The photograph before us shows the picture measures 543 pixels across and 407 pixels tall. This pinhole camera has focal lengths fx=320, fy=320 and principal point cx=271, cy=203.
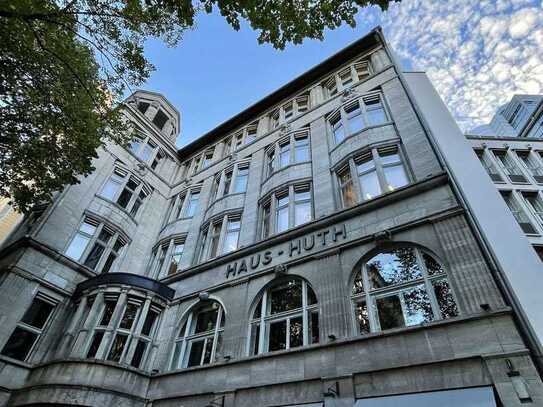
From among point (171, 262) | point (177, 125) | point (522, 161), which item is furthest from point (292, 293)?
point (522, 161)

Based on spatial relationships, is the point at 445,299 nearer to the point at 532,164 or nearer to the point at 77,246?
the point at 77,246

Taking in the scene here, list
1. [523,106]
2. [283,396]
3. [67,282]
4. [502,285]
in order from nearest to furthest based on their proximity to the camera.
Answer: [502,285], [283,396], [67,282], [523,106]

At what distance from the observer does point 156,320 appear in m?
14.5

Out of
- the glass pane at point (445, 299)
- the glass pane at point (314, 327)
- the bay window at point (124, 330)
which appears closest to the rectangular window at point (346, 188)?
the glass pane at point (314, 327)

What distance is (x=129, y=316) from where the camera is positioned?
543 inches

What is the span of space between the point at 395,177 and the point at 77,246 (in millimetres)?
16066

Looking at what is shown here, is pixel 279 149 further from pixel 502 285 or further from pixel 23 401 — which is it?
pixel 23 401

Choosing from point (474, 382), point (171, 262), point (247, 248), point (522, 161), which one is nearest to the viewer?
point (474, 382)

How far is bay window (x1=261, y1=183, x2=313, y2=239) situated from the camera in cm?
1441

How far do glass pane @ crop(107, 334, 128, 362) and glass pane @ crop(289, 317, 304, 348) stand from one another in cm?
712

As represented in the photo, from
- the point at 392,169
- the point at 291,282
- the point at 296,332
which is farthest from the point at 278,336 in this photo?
the point at 392,169

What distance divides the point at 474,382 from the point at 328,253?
5499mm

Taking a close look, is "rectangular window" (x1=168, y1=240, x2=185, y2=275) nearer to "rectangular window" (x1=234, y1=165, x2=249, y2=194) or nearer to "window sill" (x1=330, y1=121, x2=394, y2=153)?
"rectangular window" (x1=234, y1=165, x2=249, y2=194)

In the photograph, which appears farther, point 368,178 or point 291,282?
point 368,178
